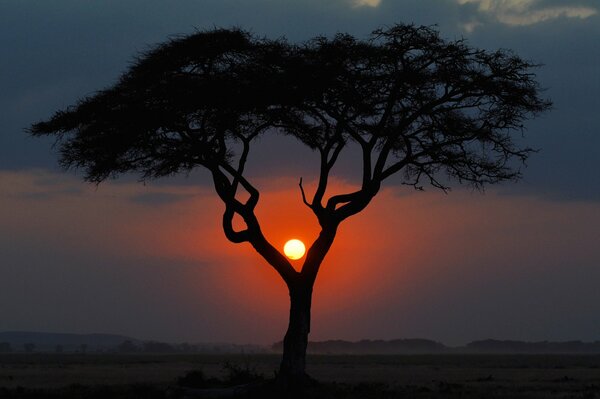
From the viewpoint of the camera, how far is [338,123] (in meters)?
32.1

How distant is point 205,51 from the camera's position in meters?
32.2

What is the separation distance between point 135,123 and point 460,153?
10.1 meters

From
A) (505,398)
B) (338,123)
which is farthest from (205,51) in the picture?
(505,398)

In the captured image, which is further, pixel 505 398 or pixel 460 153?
pixel 460 153

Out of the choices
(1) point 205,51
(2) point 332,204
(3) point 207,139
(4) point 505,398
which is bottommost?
(4) point 505,398

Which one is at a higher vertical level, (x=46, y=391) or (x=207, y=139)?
(x=207, y=139)

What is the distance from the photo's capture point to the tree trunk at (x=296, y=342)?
30141 millimetres

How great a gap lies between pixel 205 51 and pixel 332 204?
19.8 feet

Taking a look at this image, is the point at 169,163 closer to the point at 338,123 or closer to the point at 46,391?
the point at 338,123

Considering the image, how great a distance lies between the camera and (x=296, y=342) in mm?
30562

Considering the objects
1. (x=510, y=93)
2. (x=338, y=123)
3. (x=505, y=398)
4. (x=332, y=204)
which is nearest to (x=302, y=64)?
(x=338, y=123)

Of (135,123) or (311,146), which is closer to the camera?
(135,123)

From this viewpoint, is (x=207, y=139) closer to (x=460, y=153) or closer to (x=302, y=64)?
(x=302, y=64)

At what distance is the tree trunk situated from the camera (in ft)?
98.9
